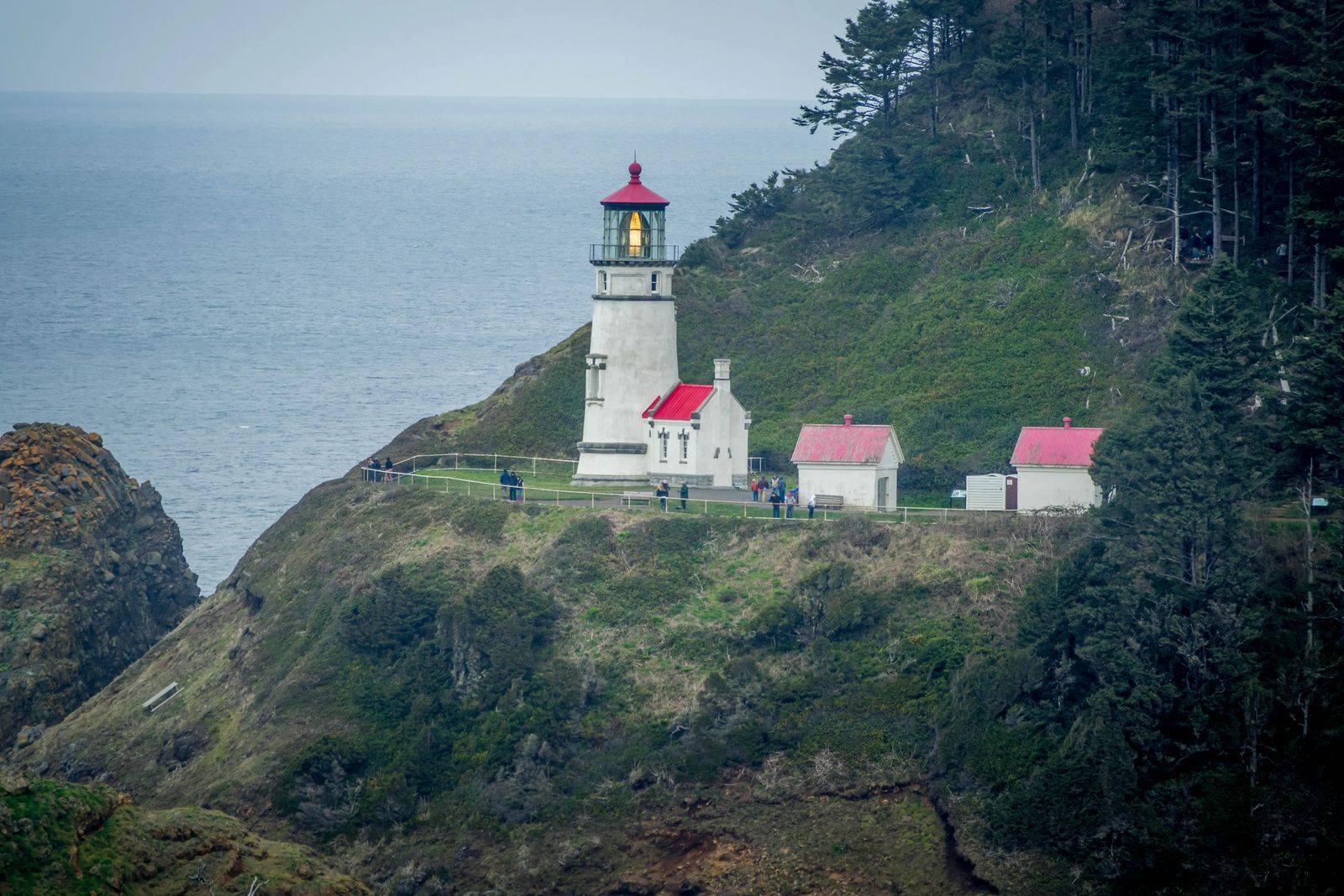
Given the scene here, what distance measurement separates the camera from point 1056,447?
191 ft

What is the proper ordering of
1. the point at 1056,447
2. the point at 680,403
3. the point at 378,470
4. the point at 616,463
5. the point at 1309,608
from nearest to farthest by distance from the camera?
1. the point at 1309,608
2. the point at 1056,447
3. the point at 680,403
4. the point at 616,463
5. the point at 378,470

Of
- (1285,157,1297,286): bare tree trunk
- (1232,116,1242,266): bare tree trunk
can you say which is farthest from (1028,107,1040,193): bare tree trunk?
(1285,157,1297,286): bare tree trunk

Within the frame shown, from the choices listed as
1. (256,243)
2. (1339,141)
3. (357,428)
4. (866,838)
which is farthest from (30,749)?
(256,243)

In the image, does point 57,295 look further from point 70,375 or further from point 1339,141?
point 1339,141

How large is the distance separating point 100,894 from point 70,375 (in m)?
84.8

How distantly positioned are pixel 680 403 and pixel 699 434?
1.33 m

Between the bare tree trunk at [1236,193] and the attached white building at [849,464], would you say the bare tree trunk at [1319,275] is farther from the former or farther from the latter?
the attached white building at [849,464]

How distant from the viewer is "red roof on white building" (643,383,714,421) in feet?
207

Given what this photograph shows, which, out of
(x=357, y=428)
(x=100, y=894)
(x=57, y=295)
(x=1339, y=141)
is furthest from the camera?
(x=57, y=295)

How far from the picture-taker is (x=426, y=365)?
129m

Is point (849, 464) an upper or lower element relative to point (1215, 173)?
lower

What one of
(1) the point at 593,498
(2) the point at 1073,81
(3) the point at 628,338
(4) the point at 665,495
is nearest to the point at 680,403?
(3) the point at 628,338

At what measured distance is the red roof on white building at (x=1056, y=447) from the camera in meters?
57.8

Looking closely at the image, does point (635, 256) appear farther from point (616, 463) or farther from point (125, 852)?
point (125, 852)
